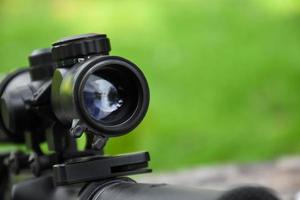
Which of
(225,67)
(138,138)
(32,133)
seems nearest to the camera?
(32,133)

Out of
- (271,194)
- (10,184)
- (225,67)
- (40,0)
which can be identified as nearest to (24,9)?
(40,0)

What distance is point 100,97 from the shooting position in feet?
7.58

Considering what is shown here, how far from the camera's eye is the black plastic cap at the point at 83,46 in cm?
235

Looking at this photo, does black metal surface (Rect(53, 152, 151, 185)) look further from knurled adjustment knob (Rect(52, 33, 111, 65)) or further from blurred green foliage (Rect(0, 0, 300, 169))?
blurred green foliage (Rect(0, 0, 300, 169))

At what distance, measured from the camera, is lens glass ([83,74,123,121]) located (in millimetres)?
2283

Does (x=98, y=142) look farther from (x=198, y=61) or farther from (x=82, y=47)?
(x=198, y=61)

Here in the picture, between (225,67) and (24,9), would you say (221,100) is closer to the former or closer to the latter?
(225,67)

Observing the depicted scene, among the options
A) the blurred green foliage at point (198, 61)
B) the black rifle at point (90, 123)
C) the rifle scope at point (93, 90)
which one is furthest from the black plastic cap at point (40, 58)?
the blurred green foliage at point (198, 61)

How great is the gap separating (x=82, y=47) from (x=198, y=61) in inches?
293

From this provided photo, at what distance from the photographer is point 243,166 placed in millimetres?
6555

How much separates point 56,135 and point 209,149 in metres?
5.73

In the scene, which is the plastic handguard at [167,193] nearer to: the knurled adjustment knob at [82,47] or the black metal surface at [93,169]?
the black metal surface at [93,169]

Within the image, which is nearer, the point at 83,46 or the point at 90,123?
the point at 90,123

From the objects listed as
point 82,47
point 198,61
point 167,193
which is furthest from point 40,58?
point 198,61
